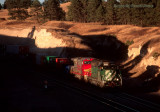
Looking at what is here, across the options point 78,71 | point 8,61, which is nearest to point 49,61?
Answer: point 78,71

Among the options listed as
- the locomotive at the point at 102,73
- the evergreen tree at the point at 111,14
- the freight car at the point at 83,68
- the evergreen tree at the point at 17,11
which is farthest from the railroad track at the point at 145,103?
the evergreen tree at the point at 17,11

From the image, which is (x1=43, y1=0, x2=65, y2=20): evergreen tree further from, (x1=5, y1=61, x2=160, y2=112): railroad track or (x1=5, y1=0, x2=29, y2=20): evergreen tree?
(x1=5, y1=61, x2=160, y2=112): railroad track

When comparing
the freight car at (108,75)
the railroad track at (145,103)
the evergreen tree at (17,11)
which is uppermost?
the evergreen tree at (17,11)

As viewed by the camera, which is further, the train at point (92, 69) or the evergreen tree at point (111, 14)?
the evergreen tree at point (111, 14)

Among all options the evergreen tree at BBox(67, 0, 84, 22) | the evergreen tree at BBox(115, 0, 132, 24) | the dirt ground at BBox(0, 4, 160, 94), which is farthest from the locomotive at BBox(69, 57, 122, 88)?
the evergreen tree at BBox(67, 0, 84, 22)

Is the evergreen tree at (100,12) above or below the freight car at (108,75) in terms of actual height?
above

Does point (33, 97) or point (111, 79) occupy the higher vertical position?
point (111, 79)

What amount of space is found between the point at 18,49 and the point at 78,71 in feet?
88.9

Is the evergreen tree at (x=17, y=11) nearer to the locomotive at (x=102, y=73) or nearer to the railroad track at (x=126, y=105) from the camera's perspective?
the locomotive at (x=102, y=73)

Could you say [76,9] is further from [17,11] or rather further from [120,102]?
[120,102]

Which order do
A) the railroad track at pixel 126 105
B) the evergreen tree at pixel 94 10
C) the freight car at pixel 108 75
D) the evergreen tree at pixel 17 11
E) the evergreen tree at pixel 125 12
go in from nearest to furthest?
the railroad track at pixel 126 105 → the freight car at pixel 108 75 → the evergreen tree at pixel 125 12 → the evergreen tree at pixel 94 10 → the evergreen tree at pixel 17 11

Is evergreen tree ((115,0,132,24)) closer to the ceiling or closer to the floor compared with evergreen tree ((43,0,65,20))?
closer to the floor

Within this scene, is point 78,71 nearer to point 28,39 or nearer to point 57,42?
point 57,42

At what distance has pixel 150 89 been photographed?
76.6 feet
